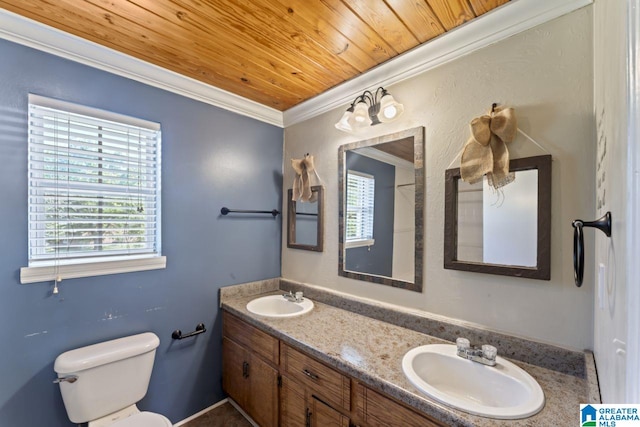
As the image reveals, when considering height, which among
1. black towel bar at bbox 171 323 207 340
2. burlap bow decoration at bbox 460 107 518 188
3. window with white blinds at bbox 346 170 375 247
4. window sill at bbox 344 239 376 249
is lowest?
black towel bar at bbox 171 323 207 340

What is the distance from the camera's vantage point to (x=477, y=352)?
46.1 inches

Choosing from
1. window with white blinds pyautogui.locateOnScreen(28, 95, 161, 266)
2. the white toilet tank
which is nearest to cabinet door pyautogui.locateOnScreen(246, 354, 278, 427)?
the white toilet tank

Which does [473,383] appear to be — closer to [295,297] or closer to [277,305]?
[295,297]

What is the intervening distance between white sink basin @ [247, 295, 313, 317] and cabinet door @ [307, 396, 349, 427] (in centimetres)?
62

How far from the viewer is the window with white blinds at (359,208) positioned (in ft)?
6.04

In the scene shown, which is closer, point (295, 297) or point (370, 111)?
point (370, 111)

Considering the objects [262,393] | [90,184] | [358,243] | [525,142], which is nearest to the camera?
[525,142]

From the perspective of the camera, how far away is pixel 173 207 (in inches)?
72.9

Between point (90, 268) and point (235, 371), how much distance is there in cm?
114

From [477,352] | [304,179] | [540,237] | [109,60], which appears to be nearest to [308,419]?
[477,352]

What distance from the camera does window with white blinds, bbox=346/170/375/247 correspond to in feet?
6.04

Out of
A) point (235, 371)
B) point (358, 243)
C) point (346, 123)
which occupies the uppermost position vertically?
point (346, 123)

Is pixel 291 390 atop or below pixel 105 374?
below

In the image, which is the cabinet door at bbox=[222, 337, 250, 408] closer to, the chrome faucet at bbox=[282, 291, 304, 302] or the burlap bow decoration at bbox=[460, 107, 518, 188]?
the chrome faucet at bbox=[282, 291, 304, 302]
